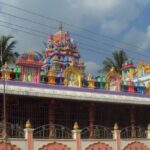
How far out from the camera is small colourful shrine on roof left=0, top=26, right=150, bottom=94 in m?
24.8

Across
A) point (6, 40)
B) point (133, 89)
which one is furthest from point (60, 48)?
point (133, 89)

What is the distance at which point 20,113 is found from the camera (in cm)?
2306

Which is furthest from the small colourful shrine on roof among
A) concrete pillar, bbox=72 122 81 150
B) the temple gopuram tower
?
concrete pillar, bbox=72 122 81 150

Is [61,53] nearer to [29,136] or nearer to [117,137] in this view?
[117,137]

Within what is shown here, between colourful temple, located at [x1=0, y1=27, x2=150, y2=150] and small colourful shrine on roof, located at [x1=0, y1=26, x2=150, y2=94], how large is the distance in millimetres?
50

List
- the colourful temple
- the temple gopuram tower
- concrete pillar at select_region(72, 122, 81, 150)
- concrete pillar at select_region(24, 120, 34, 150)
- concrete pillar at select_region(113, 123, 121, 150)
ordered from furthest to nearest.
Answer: the temple gopuram tower, concrete pillar at select_region(113, 123, 121, 150), concrete pillar at select_region(72, 122, 81, 150), the colourful temple, concrete pillar at select_region(24, 120, 34, 150)

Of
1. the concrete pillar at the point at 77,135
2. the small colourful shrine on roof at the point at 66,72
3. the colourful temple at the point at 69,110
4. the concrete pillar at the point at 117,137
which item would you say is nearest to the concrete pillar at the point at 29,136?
the colourful temple at the point at 69,110

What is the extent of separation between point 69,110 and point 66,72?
2722mm

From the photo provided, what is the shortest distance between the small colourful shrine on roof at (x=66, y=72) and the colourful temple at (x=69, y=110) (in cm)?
5

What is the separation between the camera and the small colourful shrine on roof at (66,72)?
2480 cm

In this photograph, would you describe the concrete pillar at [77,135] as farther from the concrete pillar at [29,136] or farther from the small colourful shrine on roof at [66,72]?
the small colourful shrine on roof at [66,72]

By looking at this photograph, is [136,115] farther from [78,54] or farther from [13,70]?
[78,54]

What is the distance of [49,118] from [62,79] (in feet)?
10.7

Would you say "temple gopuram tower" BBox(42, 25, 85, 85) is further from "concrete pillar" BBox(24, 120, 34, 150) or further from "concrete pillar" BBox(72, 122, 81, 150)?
"concrete pillar" BBox(24, 120, 34, 150)
